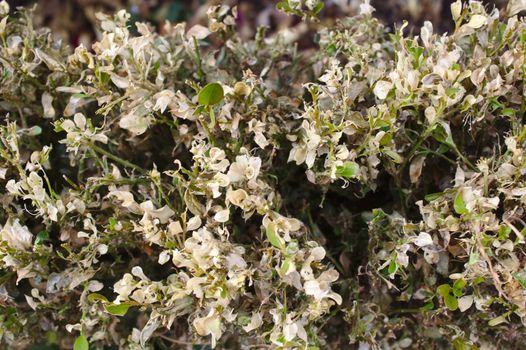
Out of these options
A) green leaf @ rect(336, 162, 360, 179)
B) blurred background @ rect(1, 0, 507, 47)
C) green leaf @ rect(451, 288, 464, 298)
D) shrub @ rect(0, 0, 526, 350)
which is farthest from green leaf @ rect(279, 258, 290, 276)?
blurred background @ rect(1, 0, 507, 47)

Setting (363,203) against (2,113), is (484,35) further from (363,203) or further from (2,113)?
(2,113)

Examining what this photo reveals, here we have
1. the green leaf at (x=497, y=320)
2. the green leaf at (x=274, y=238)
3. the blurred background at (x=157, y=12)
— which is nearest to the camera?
the green leaf at (x=274, y=238)

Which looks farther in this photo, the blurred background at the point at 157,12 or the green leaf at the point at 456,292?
the blurred background at the point at 157,12

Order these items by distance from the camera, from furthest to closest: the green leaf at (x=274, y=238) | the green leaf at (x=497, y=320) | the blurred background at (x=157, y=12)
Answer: the blurred background at (x=157, y=12) → the green leaf at (x=497, y=320) → the green leaf at (x=274, y=238)

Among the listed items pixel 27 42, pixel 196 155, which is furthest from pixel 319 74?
pixel 27 42

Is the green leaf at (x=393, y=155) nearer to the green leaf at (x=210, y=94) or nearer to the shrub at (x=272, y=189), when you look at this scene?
the shrub at (x=272, y=189)

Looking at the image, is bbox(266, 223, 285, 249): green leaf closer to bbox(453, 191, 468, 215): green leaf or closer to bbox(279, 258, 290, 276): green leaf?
bbox(279, 258, 290, 276): green leaf

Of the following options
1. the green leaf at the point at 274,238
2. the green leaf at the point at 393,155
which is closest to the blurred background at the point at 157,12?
the green leaf at the point at 393,155

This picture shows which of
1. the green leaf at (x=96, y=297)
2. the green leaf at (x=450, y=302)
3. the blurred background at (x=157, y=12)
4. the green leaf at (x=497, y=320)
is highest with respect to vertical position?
the green leaf at (x=96, y=297)
